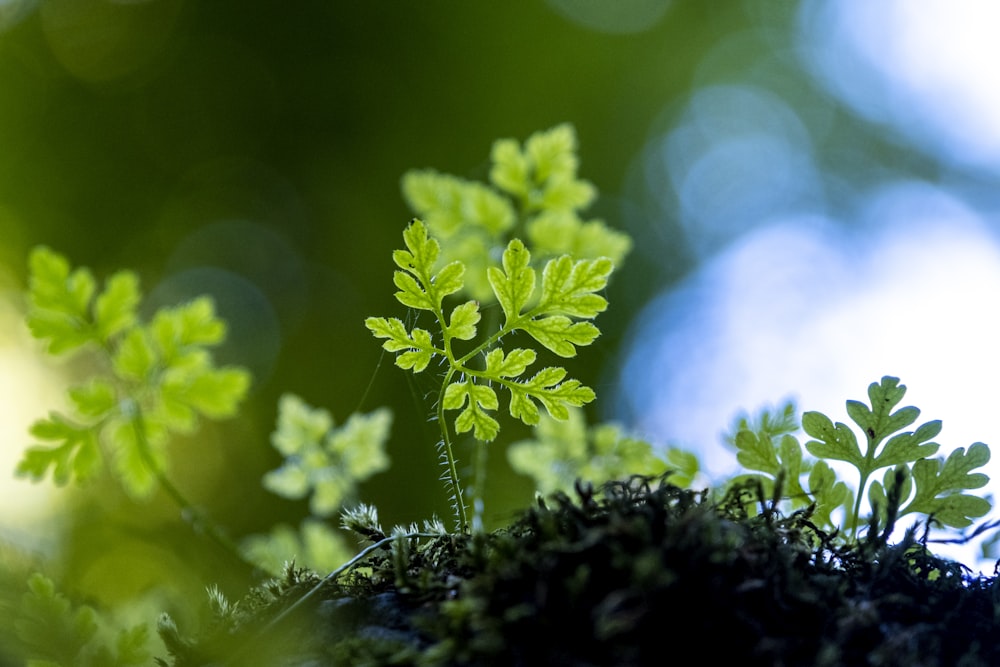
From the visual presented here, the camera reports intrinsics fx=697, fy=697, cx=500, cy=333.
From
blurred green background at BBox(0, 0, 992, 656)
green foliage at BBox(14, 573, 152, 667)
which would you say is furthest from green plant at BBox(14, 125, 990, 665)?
blurred green background at BBox(0, 0, 992, 656)

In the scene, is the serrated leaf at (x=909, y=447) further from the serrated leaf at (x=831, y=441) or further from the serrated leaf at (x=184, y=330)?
the serrated leaf at (x=184, y=330)

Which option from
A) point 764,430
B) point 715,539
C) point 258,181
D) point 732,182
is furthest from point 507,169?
point 732,182

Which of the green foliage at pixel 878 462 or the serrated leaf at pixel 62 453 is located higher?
the serrated leaf at pixel 62 453

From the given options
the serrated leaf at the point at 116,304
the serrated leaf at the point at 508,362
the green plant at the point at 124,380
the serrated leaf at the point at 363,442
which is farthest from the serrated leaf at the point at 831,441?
the serrated leaf at the point at 116,304

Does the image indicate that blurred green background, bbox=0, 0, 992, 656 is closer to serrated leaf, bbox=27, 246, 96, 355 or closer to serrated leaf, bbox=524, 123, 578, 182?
serrated leaf, bbox=524, 123, 578, 182

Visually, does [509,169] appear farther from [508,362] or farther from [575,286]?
[508,362]

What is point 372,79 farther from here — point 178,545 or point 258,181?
point 178,545

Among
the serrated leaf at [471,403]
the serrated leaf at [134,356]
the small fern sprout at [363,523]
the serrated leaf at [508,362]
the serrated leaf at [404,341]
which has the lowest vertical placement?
the small fern sprout at [363,523]

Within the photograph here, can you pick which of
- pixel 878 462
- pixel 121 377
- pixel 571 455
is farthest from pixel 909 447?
pixel 121 377
